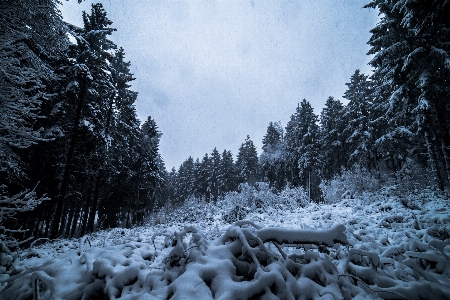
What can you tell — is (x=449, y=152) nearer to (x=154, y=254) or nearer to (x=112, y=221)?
(x=154, y=254)

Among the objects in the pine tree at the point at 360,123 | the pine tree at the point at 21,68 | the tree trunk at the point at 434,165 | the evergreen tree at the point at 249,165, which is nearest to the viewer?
the pine tree at the point at 21,68

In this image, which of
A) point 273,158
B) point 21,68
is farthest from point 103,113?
point 273,158

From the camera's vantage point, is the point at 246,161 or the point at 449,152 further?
the point at 246,161

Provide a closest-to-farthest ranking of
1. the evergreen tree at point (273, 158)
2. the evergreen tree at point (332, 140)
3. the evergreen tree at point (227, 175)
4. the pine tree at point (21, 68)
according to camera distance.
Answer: the pine tree at point (21, 68) → the evergreen tree at point (332, 140) → the evergreen tree at point (273, 158) → the evergreen tree at point (227, 175)

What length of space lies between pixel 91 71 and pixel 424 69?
71.7ft

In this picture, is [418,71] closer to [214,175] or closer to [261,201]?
[261,201]

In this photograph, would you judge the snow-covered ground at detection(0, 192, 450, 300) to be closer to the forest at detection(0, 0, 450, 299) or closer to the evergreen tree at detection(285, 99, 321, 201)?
the forest at detection(0, 0, 450, 299)

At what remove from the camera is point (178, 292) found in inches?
81.6

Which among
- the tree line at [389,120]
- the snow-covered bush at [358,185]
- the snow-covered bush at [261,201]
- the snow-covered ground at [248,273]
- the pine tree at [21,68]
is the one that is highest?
the tree line at [389,120]

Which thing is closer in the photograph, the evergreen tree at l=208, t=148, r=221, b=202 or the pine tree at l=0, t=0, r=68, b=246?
the pine tree at l=0, t=0, r=68, b=246

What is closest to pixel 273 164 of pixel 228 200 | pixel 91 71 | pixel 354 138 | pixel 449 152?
pixel 354 138

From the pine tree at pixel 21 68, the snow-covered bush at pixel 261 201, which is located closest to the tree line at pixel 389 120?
the snow-covered bush at pixel 261 201

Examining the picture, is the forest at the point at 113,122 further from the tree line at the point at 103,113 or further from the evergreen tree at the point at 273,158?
the evergreen tree at the point at 273,158

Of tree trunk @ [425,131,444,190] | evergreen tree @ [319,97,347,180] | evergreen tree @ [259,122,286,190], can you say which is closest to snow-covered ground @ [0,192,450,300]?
tree trunk @ [425,131,444,190]
